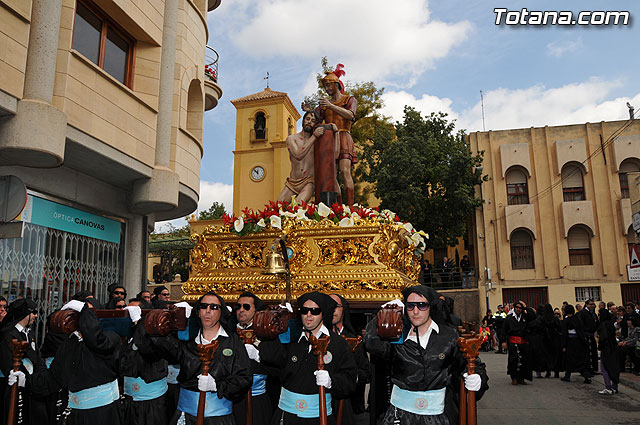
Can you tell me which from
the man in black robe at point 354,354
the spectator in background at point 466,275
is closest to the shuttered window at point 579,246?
the spectator in background at point 466,275

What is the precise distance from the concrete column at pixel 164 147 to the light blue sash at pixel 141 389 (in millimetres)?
6416

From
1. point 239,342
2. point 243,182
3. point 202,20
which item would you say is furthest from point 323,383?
point 243,182

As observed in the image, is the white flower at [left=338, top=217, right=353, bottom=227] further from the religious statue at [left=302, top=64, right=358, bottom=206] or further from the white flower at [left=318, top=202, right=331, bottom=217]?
the religious statue at [left=302, top=64, right=358, bottom=206]

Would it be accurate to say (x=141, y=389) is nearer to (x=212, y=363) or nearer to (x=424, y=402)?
(x=212, y=363)

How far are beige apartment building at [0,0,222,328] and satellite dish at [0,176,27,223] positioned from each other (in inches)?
11.8

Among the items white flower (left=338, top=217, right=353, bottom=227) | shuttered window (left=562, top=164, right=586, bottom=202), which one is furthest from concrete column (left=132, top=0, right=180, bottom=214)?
shuttered window (left=562, top=164, right=586, bottom=202)

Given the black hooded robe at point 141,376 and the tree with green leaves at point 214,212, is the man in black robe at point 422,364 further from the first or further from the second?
the tree with green leaves at point 214,212

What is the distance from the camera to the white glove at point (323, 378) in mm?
3912

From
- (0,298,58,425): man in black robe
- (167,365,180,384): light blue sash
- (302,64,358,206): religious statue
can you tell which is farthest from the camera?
(302,64,358,206): religious statue

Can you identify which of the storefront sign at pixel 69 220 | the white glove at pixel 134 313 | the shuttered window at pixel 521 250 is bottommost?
the white glove at pixel 134 313

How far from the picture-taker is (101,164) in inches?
388

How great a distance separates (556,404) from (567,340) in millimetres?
4115

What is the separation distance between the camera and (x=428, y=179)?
2625 cm

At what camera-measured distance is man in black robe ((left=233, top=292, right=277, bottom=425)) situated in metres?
4.66
